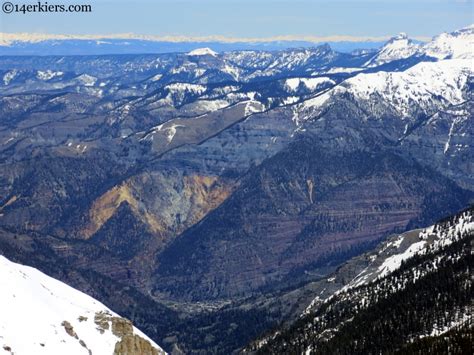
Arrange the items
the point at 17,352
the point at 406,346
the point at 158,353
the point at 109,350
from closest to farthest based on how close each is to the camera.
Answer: the point at 17,352
the point at 109,350
the point at 158,353
the point at 406,346

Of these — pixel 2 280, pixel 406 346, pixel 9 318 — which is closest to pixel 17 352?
pixel 9 318

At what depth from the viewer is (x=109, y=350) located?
172500 mm

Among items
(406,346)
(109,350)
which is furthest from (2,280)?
(406,346)

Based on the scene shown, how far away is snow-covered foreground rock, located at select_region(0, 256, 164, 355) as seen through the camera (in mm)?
163375

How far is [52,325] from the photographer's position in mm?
170625

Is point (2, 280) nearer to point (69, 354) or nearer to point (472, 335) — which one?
point (69, 354)

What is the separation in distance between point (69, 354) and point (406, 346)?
238 feet

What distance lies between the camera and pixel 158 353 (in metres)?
184

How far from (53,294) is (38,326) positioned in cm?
2261

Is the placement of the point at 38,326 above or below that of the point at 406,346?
above

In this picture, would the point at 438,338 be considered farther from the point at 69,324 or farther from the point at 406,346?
the point at 69,324

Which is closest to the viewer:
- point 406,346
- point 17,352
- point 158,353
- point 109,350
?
point 17,352

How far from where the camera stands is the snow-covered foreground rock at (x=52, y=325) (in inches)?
6432

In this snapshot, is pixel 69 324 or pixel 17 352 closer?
pixel 17 352
